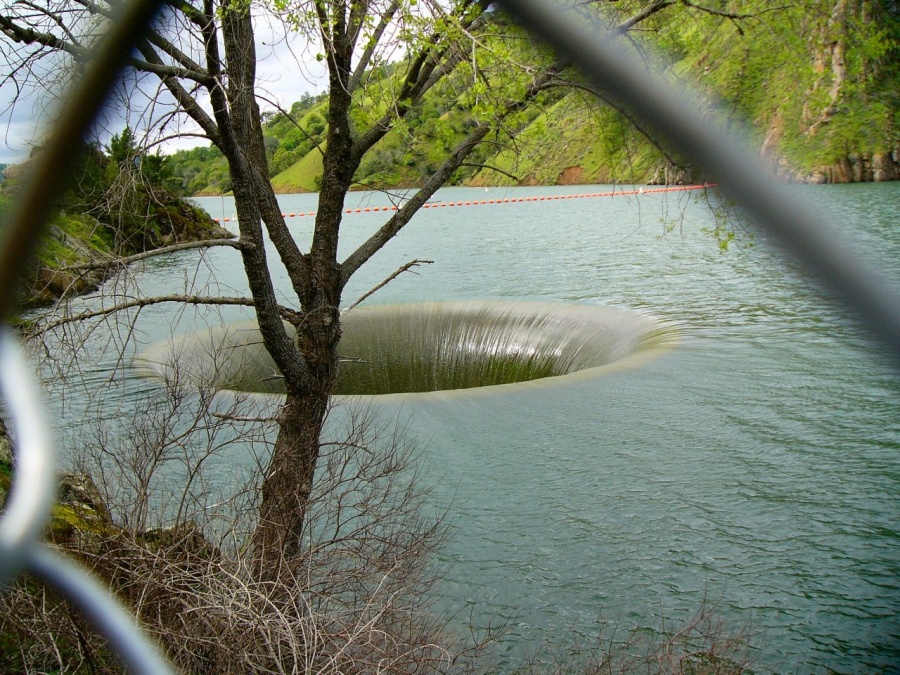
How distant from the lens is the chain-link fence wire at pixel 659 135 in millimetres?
680

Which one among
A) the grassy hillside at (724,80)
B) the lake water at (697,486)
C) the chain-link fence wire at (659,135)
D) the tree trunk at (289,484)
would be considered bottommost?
the lake water at (697,486)

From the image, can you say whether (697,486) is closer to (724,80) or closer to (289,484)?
(289,484)

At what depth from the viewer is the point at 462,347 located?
1323cm

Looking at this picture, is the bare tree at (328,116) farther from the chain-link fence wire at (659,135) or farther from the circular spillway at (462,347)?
the circular spillway at (462,347)

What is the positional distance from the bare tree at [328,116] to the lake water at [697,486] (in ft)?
1.94

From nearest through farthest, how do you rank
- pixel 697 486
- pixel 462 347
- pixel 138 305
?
pixel 138 305 → pixel 697 486 → pixel 462 347

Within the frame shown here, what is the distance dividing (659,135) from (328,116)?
5.02 m


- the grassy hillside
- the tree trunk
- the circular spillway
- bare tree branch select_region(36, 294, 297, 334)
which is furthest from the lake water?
the tree trunk

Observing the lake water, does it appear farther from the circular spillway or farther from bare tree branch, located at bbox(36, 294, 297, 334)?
the circular spillway

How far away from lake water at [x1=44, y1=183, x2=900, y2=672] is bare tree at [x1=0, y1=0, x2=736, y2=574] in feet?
1.94

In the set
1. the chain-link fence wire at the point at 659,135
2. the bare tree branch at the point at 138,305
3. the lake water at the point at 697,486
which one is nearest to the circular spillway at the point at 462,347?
the lake water at the point at 697,486

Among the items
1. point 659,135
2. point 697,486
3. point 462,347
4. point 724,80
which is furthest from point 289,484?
point 462,347

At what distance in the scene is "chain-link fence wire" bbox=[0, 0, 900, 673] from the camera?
0.68m

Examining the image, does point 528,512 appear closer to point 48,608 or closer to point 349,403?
point 349,403
